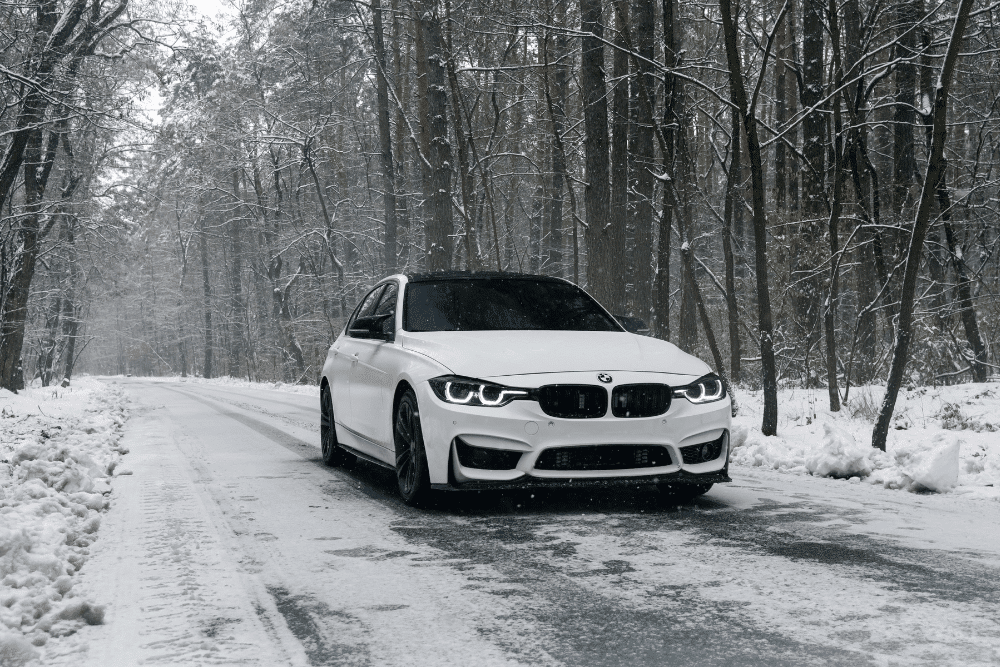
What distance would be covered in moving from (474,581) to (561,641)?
3.13 ft

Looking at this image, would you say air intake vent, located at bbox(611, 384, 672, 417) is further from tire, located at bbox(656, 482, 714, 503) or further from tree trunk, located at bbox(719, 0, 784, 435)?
tree trunk, located at bbox(719, 0, 784, 435)

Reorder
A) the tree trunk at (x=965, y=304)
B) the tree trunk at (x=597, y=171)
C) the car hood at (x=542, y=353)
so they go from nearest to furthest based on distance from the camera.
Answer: the car hood at (x=542, y=353), the tree trunk at (x=965, y=304), the tree trunk at (x=597, y=171)

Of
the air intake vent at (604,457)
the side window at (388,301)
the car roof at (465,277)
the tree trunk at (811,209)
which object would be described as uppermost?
the tree trunk at (811,209)

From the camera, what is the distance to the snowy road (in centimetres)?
328

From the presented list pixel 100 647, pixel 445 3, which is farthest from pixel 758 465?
pixel 445 3

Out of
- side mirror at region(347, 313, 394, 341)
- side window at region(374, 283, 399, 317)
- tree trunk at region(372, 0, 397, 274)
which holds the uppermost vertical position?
tree trunk at region(372, 0, 397, 274)

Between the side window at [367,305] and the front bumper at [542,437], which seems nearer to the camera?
the front bumper at [542,437]

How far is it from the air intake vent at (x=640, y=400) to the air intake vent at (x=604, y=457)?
200 millimetres

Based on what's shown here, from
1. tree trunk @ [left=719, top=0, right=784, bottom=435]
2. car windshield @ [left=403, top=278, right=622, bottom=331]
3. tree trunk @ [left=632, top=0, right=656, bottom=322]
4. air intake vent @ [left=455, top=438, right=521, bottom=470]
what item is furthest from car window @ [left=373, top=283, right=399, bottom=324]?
tree trunk @ [left=632, top=0, right=656, bottom=322]

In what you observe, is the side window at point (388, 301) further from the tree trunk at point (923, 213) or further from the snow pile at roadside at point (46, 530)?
the tree trunk at point (923, 213)

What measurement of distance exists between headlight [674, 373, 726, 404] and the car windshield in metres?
1.30

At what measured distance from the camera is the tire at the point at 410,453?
6.01 m

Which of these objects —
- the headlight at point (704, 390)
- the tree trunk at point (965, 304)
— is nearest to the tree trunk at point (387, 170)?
the tree trunk at point (965, 304)

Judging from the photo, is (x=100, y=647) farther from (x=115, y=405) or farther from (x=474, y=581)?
(x=115, y=405)
